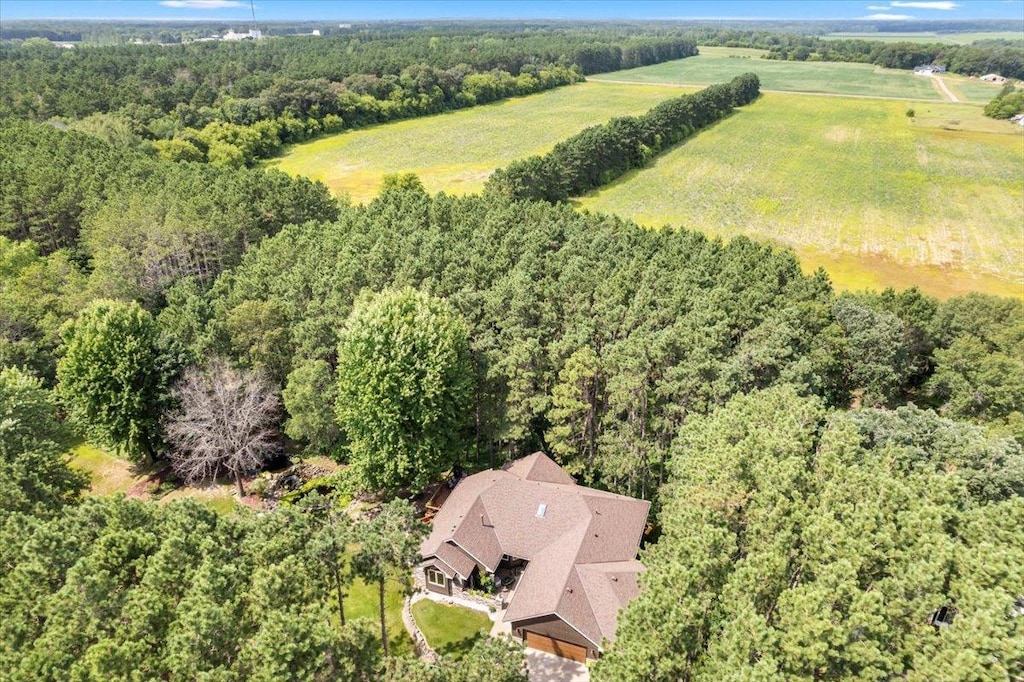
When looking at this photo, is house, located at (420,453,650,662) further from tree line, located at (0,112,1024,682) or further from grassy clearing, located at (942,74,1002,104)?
grassy clearing, located at (942,74,1002,104)

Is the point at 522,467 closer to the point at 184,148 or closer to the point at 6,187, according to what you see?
the point at 6,187

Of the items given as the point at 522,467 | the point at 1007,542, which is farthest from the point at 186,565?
the point at 1007,542

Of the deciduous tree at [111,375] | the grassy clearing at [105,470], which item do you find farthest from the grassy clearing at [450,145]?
the deciduous tree at [111,375]

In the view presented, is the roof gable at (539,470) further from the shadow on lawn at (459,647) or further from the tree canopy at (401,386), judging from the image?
the shadow on lawn at (459,647)

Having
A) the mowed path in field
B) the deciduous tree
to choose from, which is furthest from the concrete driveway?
the mowed path in field

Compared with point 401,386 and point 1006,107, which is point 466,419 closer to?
point 401,386

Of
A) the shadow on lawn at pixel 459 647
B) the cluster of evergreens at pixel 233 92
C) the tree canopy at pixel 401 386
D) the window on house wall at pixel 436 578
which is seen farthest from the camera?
the cluster of evergreens at pixel 233 92
